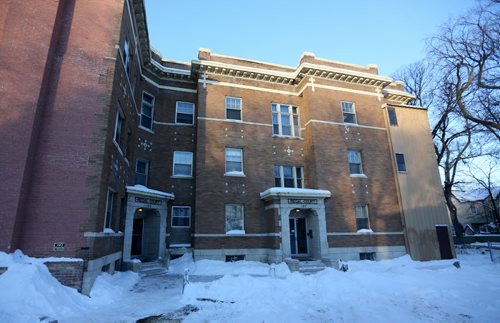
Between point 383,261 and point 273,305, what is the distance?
485 inches

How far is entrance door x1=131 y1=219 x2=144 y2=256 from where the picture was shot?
56.4 feet

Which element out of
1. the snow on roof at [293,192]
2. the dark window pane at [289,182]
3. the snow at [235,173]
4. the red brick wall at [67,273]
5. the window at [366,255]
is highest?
the snow at [235,173]

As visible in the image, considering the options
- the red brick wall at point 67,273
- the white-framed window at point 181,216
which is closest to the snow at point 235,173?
the white-framed window at point 181,216

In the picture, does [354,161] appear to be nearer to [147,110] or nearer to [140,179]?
[140,179]

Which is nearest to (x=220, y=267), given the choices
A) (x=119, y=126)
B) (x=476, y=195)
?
(x=119, y=126)

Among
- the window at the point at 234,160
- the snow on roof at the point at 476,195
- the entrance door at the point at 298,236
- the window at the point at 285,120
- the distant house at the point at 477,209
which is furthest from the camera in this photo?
the snow on roof at the point at 476,195

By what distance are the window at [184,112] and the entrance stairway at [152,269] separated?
32.5ft

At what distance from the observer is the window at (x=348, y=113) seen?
21438 millimetres

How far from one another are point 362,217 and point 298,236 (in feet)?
15.6

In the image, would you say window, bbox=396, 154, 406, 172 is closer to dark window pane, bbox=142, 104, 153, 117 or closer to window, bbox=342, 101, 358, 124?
window, bbox=342, 101, 358, 124

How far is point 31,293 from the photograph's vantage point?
718 cm

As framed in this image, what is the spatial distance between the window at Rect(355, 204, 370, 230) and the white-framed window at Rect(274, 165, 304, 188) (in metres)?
4.23

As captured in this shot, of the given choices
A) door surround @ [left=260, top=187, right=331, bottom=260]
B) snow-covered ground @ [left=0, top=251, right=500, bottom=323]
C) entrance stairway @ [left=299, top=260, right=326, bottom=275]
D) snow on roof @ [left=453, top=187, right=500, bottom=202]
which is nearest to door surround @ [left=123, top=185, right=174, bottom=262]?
snow-covered ground @ [left=0, top=251, right=500, bottom=323]

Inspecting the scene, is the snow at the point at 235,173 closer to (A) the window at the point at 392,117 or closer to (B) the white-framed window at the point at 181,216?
(B) the white-framed window at the point at 181,216
